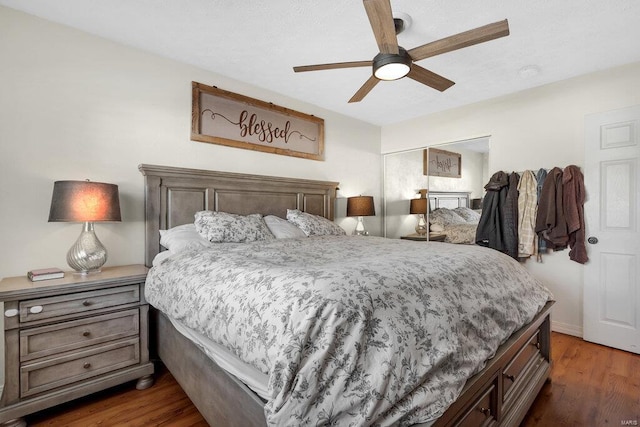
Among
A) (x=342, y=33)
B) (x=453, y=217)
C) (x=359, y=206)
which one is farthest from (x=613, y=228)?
(x=342, y=33)

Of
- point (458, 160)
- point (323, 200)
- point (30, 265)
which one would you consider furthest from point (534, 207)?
point (30, 265)

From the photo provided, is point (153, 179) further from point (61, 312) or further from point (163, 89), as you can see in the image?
point (61, 312)

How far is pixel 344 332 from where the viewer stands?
949 mm

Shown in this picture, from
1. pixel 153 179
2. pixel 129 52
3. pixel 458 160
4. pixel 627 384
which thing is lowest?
pixel 627 384

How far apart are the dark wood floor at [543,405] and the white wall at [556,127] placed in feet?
2.83

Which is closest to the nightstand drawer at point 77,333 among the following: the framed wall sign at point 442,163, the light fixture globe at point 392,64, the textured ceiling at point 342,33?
the textured ceiling at point 342,33

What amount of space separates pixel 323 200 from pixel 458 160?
5.82 feet

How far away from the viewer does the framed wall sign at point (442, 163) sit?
150 inches

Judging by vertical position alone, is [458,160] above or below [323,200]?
Answer: above

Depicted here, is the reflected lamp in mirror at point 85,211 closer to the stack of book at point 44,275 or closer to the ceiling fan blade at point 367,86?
the stack of book at point 44,275

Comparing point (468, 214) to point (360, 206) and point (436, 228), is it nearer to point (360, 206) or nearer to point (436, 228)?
point (436, 228)

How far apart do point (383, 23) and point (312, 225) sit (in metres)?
1.87

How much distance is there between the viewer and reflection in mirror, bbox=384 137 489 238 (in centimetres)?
362

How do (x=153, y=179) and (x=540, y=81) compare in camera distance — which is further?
(x=540, y=81)
